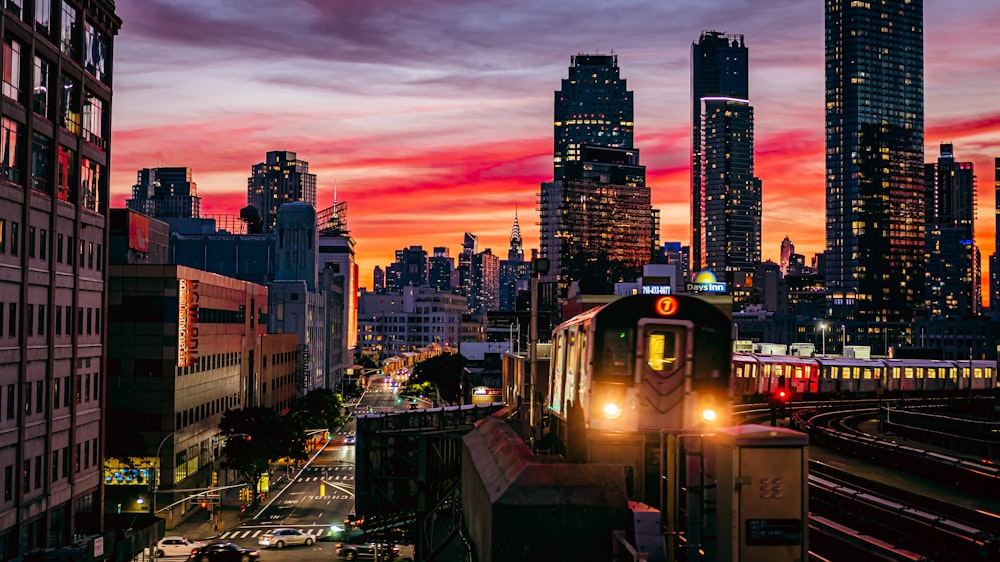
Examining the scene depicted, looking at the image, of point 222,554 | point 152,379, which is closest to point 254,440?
point 152,379

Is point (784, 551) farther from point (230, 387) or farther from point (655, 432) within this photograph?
point (230, 387)

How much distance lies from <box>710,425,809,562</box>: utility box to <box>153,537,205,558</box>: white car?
55.1m

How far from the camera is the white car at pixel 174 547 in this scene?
2452 inches

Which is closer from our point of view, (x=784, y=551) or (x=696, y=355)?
(x=784, y=551)

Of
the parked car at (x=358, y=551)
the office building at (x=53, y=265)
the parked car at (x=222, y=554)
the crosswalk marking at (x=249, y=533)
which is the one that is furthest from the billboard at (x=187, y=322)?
the parked car at (x=222, y=554)

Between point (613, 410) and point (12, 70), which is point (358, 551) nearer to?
point (12, 70)

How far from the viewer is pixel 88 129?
177 feet

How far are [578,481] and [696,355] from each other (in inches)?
393

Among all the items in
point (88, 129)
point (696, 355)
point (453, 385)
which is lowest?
point (453, 385)

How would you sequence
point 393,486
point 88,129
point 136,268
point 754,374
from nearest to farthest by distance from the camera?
point 393,486 < point 88,129 < point 136,268 < point 754,374

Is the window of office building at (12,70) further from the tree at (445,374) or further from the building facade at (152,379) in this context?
the tree at (445,374)

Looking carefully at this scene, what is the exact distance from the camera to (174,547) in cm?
6312

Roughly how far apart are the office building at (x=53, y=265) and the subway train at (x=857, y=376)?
2057 inches

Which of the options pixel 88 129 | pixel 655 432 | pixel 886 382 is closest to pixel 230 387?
pixel 88 129
